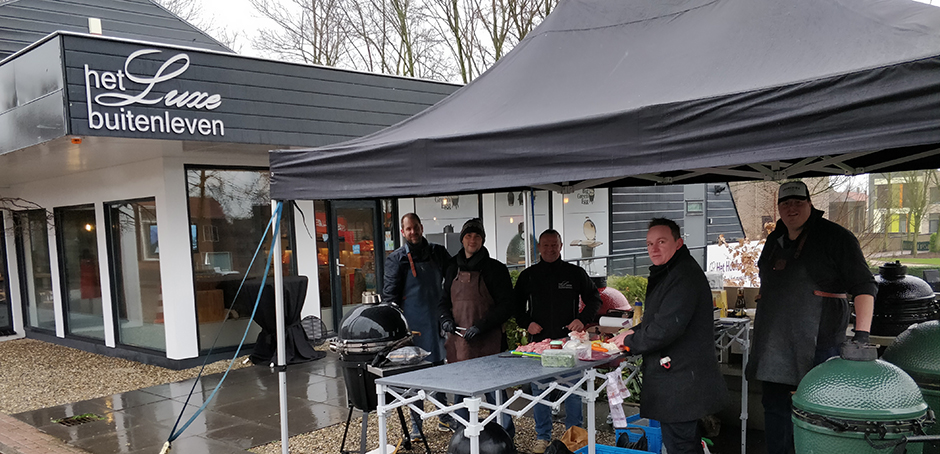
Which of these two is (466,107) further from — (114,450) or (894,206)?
(894,206)

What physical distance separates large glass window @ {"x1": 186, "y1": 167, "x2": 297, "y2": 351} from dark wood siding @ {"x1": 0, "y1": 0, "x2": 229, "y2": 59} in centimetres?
319

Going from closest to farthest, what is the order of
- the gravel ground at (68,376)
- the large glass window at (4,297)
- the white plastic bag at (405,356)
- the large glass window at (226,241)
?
the white plastic bag at (405,356)
the gravel ground at (68,376)
the large glass window at (226,241)
the large glass window at (4,297)

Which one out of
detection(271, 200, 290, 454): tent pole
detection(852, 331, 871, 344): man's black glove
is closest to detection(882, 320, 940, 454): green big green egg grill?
detection(852, 331, 871, 344): man's black glove

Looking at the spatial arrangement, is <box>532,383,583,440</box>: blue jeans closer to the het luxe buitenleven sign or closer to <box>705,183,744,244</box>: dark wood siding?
the het luxe buitenleven sign

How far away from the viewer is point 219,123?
7375 mm

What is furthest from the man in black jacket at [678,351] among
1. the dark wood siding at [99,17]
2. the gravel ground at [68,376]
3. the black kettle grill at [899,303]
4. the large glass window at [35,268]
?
the large glass window at [35,268]

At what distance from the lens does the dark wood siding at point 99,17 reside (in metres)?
10.3

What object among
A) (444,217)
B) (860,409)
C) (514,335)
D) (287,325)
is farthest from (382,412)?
(444,217)

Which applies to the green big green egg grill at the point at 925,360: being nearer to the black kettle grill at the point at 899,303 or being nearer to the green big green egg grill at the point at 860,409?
the green big green egg grill at the point at 860,409

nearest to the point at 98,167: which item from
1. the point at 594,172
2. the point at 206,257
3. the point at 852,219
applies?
the point at 206,257

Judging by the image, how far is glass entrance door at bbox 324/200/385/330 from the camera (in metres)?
9.94

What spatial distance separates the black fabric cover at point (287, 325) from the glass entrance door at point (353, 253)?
4.56 ft

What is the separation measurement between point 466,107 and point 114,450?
13.3ft

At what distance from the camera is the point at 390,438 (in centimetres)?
516
